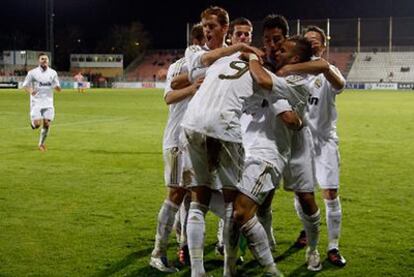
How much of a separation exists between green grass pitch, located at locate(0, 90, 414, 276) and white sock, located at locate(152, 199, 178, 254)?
23cm

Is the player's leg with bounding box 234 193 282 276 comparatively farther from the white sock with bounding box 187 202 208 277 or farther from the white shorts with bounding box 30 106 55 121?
the white shorts with bounding box 30 106 55 121

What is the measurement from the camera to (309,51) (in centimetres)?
532

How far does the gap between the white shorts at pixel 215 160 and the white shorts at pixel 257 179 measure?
0.30ft

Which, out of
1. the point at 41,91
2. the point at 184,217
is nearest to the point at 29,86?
the point at 41,91

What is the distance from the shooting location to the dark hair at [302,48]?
525 centimetres

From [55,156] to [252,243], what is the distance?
9.75m

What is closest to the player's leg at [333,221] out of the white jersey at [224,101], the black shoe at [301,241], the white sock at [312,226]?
the white sock at [312,226]

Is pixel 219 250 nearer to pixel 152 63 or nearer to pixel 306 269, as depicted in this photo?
pixel 306 269

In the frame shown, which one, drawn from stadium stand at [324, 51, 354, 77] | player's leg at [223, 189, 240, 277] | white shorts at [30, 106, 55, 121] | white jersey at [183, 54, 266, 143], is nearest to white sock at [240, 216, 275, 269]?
player's leg at [223, 189, 240, 277]

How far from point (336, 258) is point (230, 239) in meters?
1.46

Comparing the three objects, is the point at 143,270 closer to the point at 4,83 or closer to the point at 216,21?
the point at 216,21

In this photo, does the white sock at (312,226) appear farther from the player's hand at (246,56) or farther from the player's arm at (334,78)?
the player's hand at (246,56)

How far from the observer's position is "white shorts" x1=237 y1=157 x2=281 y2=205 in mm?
5145

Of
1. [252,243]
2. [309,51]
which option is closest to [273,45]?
[309,51]
